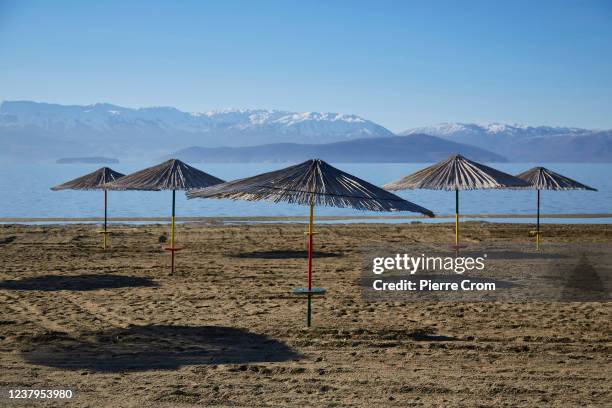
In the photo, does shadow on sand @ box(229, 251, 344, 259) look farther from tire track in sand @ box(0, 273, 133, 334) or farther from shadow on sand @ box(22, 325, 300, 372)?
shadow on sand @ box(22, 325, 300, 372)

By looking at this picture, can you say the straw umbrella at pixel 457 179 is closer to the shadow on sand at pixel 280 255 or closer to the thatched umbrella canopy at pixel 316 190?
the shadow on sand at pixel 280 255

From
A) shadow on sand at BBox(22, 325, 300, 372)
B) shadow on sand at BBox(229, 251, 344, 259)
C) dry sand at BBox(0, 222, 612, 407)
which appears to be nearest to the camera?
dry sand at BBox(0, 222, 612, 407)

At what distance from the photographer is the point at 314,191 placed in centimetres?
853

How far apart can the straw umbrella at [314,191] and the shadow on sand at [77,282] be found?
12.0ft

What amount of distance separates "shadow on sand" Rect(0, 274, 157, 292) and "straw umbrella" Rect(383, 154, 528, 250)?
4891mm

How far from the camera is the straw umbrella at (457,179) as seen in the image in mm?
13602

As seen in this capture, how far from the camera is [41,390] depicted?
630 cm

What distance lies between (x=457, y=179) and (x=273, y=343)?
6992 mm

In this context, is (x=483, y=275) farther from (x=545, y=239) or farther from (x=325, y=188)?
(x=545, y=239)

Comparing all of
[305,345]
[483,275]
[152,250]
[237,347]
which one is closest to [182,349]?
[237,347]

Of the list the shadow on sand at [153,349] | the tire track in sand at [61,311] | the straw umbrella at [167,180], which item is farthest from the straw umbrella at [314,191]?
the straw umbrella at [167,180]

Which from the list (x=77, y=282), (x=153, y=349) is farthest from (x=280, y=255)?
(x=153, y=349)

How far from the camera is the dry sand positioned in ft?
20.9

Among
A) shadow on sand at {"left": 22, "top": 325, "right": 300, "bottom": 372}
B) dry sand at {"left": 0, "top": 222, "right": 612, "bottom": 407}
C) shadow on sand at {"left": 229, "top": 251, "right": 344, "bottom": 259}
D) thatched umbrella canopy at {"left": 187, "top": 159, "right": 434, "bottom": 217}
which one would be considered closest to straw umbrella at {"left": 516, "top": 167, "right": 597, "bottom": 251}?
shadow on sand at {"left": 229, "top": 251, "right": 344, "bottom": 259}
